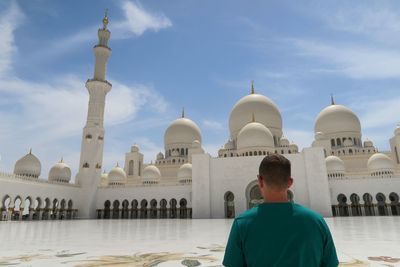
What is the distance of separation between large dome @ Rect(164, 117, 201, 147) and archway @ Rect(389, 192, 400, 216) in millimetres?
19663

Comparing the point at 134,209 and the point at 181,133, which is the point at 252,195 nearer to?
the point at 134,209

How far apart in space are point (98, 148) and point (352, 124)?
2449cm

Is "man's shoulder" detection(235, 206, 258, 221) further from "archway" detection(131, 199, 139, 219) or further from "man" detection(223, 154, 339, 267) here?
"archway" detection(131, 199, 139, 219)

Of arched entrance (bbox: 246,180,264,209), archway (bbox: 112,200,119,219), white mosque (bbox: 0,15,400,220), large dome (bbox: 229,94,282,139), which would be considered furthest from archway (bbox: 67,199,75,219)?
large dome (bbox: 229,94,282,139)

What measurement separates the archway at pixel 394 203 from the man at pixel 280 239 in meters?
25.4

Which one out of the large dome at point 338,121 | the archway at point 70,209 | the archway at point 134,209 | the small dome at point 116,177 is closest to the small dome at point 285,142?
the large dome at point 338,121

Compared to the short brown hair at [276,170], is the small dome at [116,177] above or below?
above

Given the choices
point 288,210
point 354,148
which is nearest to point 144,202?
point 354,148

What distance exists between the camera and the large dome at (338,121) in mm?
31058

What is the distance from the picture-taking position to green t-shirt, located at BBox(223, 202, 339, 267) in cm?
116

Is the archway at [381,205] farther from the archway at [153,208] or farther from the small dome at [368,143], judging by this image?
the archway at [153,208]

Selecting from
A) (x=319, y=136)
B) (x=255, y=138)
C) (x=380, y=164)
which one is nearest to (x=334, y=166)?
(x=380, y=164)

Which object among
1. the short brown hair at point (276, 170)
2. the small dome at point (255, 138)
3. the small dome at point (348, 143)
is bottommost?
the short brown hair at point (276, 170)

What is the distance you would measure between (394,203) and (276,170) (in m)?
25.8
